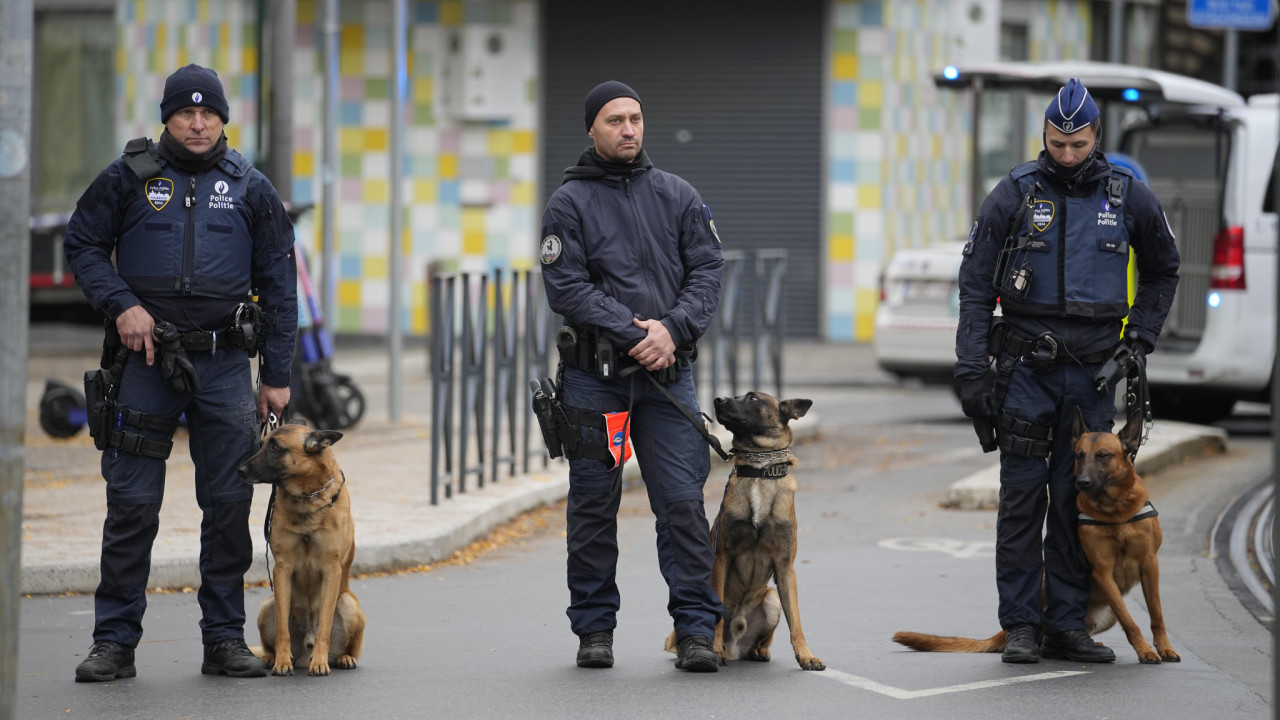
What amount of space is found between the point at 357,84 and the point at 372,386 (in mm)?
6215

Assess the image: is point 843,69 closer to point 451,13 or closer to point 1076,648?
point 451,13

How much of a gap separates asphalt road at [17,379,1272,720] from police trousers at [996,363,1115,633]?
22 cm

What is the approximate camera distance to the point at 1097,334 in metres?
6.18

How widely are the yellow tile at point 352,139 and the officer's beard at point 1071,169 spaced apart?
53.2ft

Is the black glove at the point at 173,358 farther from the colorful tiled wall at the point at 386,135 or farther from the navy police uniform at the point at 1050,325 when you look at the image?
the colorful tiled wall at the point at 386,135

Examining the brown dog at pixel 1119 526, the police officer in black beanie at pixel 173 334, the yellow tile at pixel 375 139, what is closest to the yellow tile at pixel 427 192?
the yellow tile at pixel 375 139

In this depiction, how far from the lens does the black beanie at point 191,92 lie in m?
5.83

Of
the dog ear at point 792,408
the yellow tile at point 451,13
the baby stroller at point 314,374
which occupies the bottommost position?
the baby stroller at point 314,374

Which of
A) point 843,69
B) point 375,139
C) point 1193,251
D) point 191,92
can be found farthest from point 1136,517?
point 375,139

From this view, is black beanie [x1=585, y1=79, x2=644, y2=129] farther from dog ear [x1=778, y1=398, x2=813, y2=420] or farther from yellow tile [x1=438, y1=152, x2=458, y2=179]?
yellow tile [x1=438, y1=152, x2=458, y2=179]

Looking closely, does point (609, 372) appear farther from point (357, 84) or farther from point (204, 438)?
point (357, 84)

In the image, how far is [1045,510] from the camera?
20.7ft

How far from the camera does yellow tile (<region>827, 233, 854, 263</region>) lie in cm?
2142

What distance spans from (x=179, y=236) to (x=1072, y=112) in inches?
120
